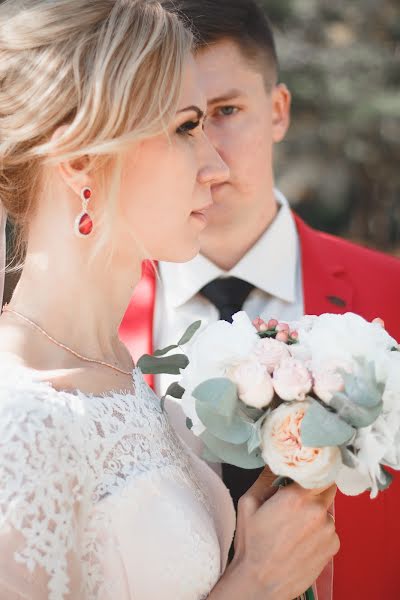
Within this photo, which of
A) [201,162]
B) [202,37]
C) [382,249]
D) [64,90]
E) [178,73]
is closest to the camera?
[64,90]

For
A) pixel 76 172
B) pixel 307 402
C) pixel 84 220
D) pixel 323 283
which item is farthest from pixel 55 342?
pixel 323 283

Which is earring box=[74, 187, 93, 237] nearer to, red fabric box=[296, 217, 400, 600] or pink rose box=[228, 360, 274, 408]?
pink rose box=[228, 360, 274, 408]

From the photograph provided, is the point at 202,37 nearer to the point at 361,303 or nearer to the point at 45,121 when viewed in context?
the point at 361,303

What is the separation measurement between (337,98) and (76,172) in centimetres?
646

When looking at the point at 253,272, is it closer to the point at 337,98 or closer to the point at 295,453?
the point at 295,453

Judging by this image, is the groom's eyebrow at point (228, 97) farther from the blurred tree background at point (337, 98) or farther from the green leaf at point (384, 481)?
the blurred tree background at point (337, 98)

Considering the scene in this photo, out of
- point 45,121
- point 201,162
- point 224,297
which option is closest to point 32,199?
point 45,121

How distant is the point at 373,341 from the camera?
212 centimetres

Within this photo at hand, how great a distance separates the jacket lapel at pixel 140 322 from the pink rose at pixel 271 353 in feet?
4.03

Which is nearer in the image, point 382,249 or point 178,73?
point 178,73

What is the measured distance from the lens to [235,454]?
6.92 ft

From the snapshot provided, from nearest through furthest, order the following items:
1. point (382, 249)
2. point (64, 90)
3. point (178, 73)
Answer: point (64, 90)
point (178, 73)
point (382, 249)

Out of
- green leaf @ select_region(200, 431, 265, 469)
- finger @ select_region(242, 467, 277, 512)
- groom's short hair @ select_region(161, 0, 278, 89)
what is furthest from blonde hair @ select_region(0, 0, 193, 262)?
groom's short hair @ select_region(161, 0, 278, 89)

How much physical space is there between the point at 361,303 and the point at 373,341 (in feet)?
4.46
